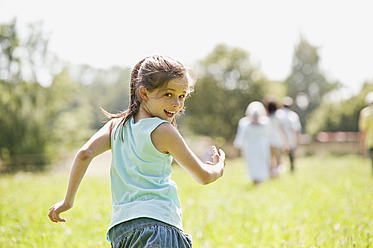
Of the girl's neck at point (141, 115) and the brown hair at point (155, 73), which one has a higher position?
the brown hair at point (155, 73)

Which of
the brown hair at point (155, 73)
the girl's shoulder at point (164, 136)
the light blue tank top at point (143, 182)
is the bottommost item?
the light blue tank top at point (143, 182)

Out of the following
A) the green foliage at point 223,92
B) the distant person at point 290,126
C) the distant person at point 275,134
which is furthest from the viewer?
the green foliage at point 223,92

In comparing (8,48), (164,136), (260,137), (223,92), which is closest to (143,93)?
(164,136)

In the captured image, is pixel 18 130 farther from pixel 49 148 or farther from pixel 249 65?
pixel 249 65

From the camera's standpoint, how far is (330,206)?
19.2 feet

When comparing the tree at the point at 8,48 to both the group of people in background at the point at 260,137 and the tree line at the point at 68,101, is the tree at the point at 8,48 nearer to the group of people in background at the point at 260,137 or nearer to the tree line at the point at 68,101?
the tree line at the point at 68,101

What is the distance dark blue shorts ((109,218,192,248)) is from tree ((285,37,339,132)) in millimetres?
47502

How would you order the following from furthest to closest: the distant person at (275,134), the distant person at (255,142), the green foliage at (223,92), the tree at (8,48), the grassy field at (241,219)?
the green foliage at (223,92) < the tree at (8,48) < the distant person at (275,134) < the distant person at (255,142) < the grassy field at (241,219)

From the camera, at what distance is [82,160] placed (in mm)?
2281

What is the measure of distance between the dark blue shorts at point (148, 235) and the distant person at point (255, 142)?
819 cm

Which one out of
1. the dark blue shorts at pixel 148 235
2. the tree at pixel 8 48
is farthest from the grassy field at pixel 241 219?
the tree at pixel 8 48

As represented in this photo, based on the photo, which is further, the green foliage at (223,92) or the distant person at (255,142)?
the green foliage at (223,92)

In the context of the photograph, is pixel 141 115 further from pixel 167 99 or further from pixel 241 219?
pixel 241 219

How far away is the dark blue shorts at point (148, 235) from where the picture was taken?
2043 millimetres
